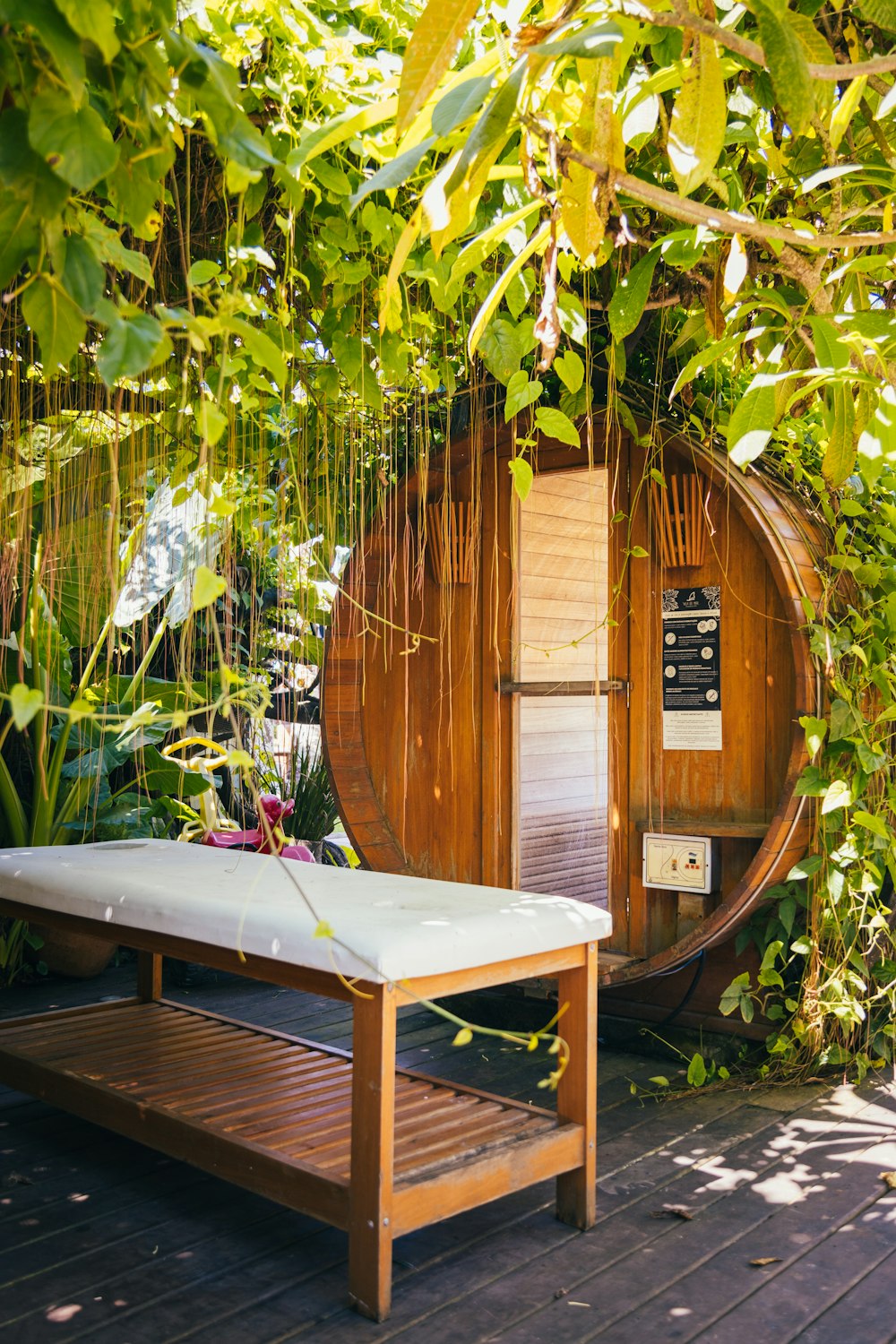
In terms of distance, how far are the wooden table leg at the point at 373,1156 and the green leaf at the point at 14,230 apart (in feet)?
3.79

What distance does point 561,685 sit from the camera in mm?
3463

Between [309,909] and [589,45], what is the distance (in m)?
1.23

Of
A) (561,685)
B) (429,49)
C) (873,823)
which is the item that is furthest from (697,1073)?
(429,49)

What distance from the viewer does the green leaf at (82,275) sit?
1009 millimetres

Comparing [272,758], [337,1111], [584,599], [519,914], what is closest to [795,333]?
[519,914]

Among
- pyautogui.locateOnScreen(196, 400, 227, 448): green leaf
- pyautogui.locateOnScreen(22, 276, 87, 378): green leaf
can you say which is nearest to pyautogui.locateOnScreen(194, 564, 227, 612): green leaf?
pyautogui.locateOnScreen(196, 400, 227, 448): green leaf

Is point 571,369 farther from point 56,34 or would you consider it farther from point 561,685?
point 561,685

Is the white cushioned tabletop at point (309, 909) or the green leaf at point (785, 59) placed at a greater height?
the green leaf at point (785, 59)

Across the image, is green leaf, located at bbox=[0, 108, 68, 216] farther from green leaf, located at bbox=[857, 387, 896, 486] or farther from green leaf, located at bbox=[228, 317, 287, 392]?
green leaf, located at bbox=[857, 387, 896, 486]

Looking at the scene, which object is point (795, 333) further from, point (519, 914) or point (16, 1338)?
point (16, 1338)

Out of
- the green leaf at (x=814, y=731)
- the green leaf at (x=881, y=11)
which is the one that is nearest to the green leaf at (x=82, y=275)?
the green leaf at (x=881, y=11)

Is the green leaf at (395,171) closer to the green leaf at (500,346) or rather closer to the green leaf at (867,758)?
the green leaf at (500,346)

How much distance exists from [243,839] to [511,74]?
10.6ft

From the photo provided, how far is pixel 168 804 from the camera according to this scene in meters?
4.27
